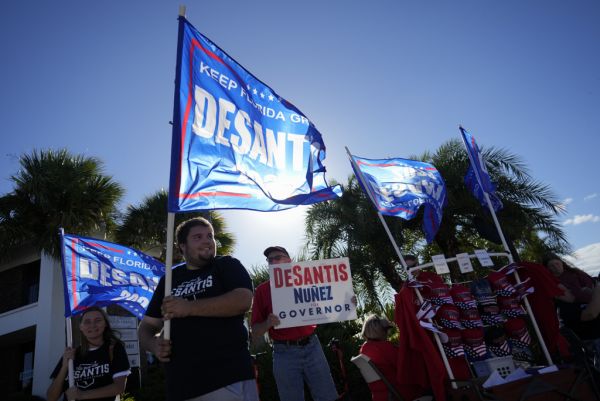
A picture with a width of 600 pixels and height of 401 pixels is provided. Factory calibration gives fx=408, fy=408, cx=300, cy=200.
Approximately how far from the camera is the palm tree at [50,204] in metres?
13.8

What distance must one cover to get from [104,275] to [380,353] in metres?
3.98

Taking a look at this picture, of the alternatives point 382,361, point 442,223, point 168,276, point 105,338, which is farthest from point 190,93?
point 442,223

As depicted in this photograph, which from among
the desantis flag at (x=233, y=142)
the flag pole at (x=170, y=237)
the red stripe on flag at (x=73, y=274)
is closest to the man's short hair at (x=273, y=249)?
the desantis flag at (x=233, y=142)

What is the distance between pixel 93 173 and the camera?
587 inches

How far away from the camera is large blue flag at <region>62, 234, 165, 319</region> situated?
17.8 feet

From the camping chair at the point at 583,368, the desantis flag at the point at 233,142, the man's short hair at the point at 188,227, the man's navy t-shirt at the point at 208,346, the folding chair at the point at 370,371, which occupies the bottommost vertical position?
the camping chair at the point at 583,368

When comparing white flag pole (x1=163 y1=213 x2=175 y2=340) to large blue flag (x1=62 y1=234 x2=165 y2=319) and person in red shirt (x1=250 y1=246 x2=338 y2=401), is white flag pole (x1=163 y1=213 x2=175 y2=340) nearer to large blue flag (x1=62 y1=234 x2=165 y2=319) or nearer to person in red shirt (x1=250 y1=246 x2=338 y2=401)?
person in red shirt (x1=250 y1=246 x2=338 y2=401)

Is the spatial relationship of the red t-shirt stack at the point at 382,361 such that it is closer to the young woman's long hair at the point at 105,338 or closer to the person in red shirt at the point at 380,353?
the person in red shirt at the point at 380,353

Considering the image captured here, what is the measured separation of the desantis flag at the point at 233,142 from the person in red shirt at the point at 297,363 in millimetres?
1360

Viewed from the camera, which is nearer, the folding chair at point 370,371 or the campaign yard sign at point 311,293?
the folding chair at point 370,371

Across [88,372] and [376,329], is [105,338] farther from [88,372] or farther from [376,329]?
[376,329]

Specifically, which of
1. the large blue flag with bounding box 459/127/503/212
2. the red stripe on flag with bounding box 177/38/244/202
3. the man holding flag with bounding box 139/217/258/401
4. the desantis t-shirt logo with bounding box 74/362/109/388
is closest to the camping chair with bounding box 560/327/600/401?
the large blue flag with bounding box 459/127/503/212

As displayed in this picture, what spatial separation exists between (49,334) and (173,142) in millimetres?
15098

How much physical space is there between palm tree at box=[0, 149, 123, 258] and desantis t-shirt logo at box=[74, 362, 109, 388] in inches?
436
